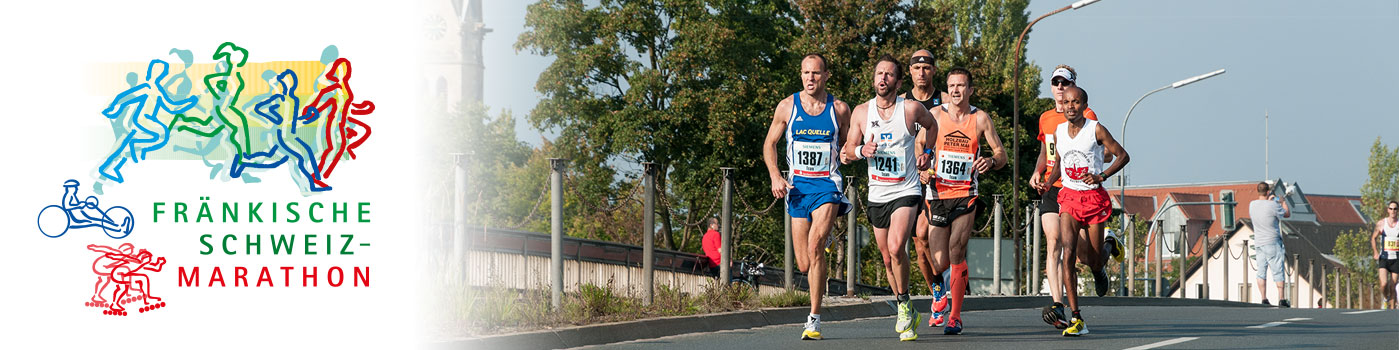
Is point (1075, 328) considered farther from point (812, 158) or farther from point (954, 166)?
point (812, 158)

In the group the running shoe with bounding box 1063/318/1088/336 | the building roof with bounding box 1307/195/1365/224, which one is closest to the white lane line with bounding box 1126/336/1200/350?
the running shoe with bounding box 1063/318/1088/336

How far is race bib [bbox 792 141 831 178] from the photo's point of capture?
9914 mm

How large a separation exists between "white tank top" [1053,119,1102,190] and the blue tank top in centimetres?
183

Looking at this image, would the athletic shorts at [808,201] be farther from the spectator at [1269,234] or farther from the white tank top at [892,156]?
the spectator at [1269,234]

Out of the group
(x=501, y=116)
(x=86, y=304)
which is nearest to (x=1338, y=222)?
(x=501, y=116)

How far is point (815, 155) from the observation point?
9914 millimetres

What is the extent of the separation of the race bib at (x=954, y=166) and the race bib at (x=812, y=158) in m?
1.05

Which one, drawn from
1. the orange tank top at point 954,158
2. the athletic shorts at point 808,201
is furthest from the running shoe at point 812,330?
the orange tank top at point 954,158

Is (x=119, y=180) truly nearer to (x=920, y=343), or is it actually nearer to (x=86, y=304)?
(x=86, y=304)

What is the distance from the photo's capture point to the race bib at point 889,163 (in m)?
10.1

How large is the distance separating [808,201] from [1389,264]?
12275mm

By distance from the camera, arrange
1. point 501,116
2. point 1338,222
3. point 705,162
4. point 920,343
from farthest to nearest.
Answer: point 1338,222, point 501,116, point 705,162, point 920,343

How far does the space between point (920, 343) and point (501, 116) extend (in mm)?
76302

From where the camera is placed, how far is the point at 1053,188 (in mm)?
11102
